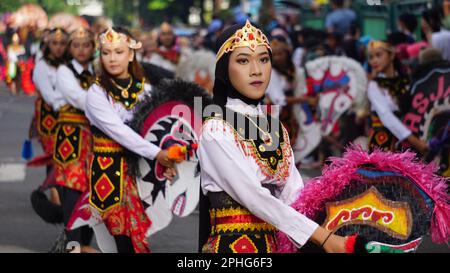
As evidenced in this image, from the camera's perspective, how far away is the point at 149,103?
7570 mm

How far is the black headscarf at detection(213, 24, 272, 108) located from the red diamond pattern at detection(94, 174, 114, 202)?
2965 millimetres

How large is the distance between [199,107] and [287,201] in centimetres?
287

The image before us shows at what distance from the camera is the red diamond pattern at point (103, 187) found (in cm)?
768

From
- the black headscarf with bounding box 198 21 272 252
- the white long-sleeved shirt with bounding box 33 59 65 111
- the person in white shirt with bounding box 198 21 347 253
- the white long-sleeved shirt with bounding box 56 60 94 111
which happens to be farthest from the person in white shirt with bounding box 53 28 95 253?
the person in white shirt with bounding box 198 21 347 253

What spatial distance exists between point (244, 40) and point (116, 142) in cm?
300

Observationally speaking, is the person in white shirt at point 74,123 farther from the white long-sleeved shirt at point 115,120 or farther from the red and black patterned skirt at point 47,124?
the white long-sleeved shirt at point 115,120

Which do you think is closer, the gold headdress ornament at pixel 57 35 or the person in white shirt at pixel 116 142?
the person in white shirt at pixel 116 142

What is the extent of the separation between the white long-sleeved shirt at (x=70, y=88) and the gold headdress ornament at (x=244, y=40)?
4.21 meters

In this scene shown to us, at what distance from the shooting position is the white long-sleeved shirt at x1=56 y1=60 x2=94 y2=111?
8.90 metres

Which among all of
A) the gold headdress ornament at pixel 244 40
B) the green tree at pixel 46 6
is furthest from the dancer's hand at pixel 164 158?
the green tree at pixel 46 6

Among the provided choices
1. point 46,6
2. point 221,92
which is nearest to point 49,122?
point 221,92

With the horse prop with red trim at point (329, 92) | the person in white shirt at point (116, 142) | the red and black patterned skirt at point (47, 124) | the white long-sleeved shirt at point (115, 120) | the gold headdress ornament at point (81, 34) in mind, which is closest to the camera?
the white long-sleeved shirt at point (115, 120)
